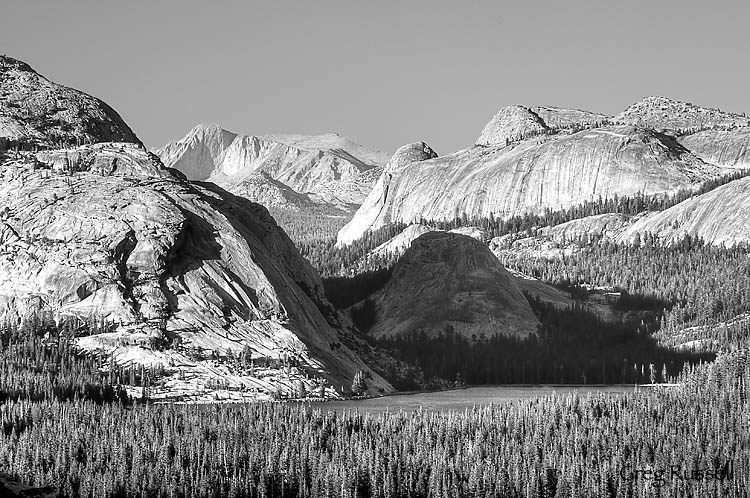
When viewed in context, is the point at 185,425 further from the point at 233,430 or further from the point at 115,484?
the point at 115,484

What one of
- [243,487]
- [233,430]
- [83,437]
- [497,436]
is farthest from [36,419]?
[497,436]

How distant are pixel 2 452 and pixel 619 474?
75.7m

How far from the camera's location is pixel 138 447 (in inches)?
→ 7165

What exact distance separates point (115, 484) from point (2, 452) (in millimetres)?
21003

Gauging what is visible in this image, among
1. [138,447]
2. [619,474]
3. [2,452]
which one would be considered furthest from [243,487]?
[619,474]

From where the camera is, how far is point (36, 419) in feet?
646

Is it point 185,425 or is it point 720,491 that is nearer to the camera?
point 720,491

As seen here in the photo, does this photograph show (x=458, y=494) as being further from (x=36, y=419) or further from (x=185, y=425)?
(x=36, y=419)

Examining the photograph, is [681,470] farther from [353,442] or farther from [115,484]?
[115,484]

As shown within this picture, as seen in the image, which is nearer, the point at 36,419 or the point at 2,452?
the point at 2,452

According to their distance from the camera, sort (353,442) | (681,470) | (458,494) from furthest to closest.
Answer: (353,442), (681,470), (458,494)

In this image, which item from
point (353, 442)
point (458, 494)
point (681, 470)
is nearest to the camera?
point (458, 494)

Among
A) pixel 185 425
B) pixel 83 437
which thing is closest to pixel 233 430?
pixel 185 425

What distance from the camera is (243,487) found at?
170 meters
